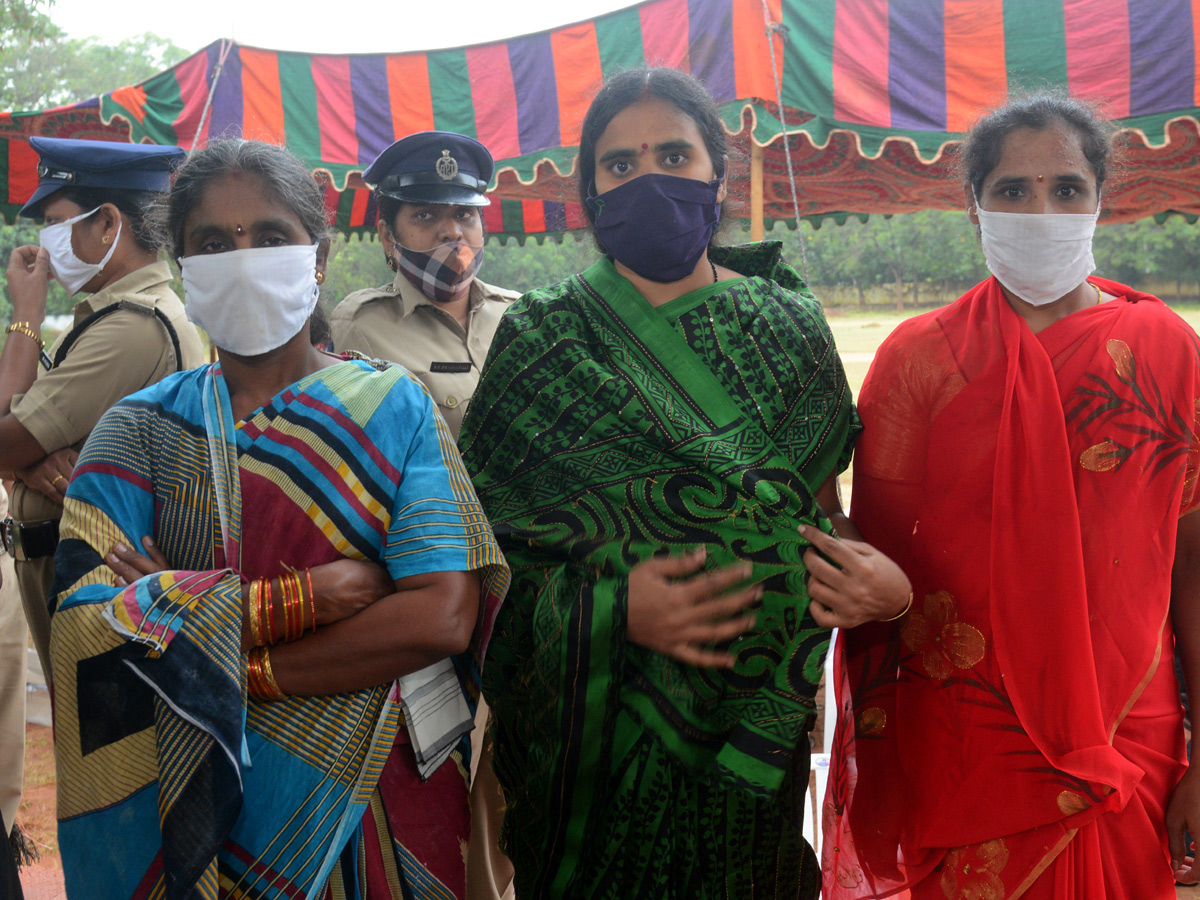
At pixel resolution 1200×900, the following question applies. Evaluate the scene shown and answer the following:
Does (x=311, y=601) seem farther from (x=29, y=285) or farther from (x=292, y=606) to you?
(x=29, y=285)

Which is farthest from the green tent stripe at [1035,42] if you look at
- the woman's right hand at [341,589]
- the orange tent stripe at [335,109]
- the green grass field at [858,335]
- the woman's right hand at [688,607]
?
the green grass field at [858,335]

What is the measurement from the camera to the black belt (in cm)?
271

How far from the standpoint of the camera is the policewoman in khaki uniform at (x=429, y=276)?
8.96 feet

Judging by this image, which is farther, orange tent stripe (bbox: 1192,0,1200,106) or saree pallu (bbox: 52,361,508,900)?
orange tent stripe (bbox: 1192,0,1200,106)

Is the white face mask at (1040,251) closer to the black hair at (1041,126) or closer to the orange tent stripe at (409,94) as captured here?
the black hair at (1041,126)

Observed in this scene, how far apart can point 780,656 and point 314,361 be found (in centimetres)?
109

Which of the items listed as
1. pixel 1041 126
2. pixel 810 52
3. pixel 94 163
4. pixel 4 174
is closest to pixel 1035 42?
pixel 810 52

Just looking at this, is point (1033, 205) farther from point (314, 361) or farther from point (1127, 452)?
point (314, 361)

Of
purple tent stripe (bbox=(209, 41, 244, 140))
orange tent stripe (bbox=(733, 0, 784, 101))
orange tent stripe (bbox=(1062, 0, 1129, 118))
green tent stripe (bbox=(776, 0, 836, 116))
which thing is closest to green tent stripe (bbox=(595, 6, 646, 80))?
orange tent stripe (bbox=(733, 0, 784, 101))

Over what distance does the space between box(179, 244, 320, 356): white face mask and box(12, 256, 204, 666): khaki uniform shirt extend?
3.00ft

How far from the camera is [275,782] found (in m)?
1.55

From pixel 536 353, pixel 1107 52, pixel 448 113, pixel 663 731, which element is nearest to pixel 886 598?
pixel 663 731

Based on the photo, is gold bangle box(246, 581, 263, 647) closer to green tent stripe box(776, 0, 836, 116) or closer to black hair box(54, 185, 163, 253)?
black hair box(54, 185, 163, 253)

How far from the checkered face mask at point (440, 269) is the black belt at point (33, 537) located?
1.32 meters
